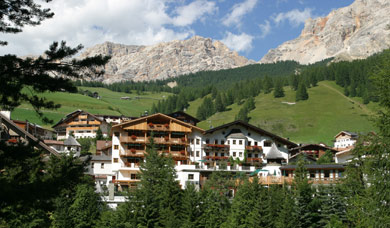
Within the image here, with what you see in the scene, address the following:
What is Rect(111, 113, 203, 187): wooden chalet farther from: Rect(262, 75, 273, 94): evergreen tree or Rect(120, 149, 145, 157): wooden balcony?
Rect(262, 75, 273, 94): evergreen tree

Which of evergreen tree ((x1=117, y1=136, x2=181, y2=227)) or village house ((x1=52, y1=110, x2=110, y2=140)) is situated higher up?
village house ((x1=52, y1=110, x2=110, y2=140))

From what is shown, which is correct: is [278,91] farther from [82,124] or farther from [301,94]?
[82,124]

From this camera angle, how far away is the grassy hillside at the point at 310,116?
14075cm

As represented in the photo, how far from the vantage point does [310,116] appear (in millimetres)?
154125

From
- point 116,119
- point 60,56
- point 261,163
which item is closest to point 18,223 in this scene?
point 60,56

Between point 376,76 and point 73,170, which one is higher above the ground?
point 376,76

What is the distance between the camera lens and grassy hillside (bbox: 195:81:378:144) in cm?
14075

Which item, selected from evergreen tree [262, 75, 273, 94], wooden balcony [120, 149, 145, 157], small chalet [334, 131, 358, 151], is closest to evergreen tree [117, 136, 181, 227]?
wooden balcony [120, 149, 145, 157]

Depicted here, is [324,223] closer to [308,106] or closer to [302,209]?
[302,209]

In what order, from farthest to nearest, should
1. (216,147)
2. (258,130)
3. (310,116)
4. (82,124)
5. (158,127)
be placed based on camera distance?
(310,116) → (82,124) → (258,130) → (216,147) → (158,127)

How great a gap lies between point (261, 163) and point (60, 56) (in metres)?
71.8

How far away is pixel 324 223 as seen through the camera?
4572 cm

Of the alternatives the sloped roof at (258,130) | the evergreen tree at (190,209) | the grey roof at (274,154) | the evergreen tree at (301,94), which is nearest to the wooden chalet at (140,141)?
the sloped roof at (258,130)

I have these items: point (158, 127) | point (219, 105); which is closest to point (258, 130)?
point (158, 127)
